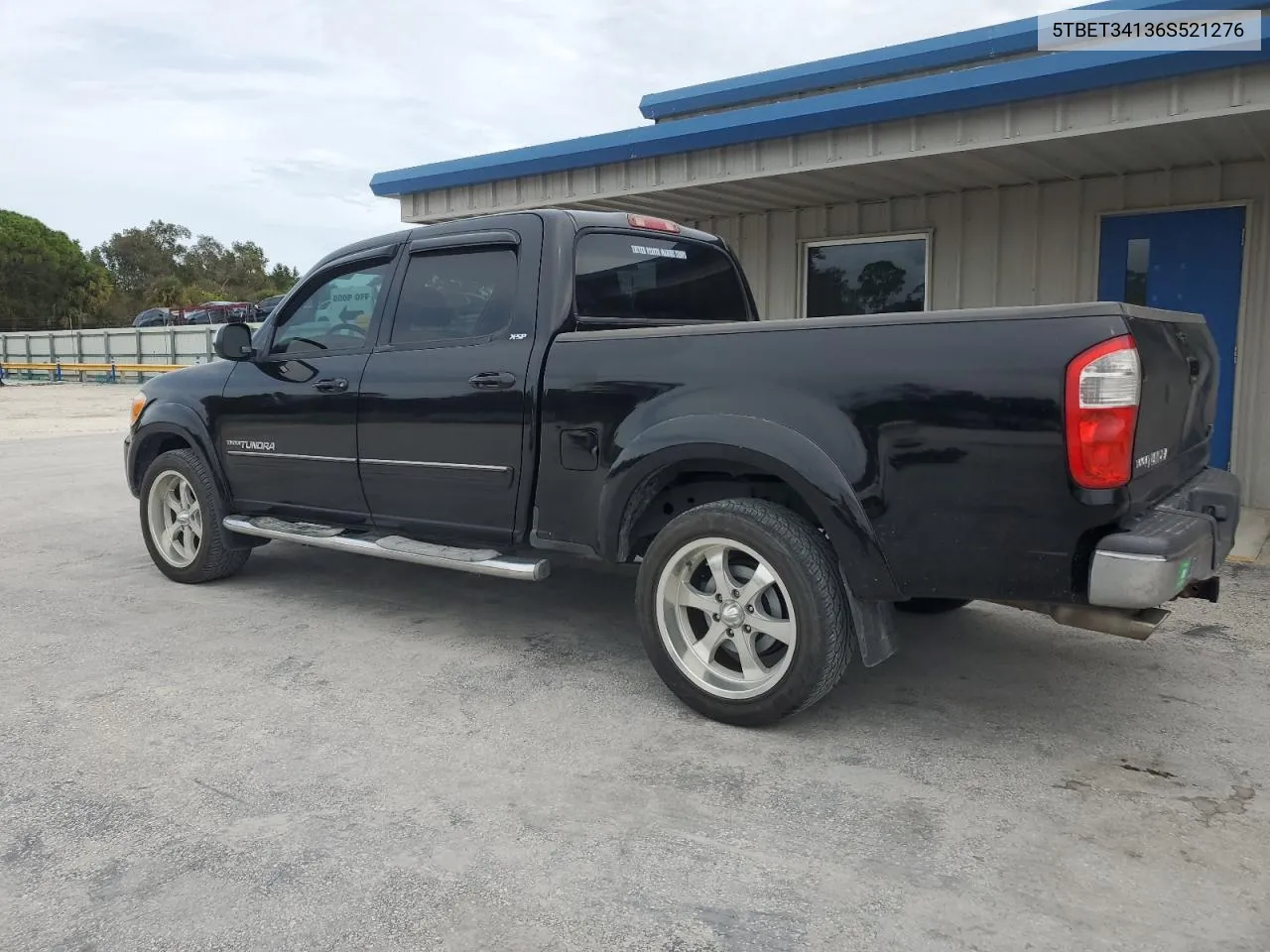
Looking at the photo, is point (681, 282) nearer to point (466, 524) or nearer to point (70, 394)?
point (466, 524)

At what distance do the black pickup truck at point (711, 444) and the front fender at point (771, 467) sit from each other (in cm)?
1

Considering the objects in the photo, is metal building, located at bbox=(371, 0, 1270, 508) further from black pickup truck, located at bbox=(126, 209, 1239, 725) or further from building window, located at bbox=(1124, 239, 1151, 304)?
black pickup truck, located at bbox=(126, 209, 1239, 725)

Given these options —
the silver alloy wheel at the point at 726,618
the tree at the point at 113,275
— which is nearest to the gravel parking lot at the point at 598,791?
the silver alloy wheel at the point at 726,618

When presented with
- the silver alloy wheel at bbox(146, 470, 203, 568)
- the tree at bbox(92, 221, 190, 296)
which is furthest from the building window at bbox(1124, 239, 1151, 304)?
the tree at bbox(92, 221, 190, 296)

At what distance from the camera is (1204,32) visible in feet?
18.6

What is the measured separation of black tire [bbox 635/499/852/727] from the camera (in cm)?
338

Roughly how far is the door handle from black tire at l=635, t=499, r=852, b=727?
103 centimetres

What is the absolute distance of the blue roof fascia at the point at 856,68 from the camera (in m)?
8.88

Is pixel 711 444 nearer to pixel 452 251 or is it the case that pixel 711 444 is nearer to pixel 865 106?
pixel 452 251

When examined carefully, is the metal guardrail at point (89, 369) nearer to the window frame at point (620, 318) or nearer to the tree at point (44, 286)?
the window frame at point (620, 318)

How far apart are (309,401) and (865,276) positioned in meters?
5.93

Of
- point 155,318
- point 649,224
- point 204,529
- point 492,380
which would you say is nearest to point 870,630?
point 492,380

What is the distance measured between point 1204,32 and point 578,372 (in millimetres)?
4436

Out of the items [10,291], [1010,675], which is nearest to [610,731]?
[1010,675]
